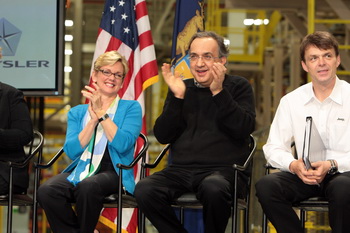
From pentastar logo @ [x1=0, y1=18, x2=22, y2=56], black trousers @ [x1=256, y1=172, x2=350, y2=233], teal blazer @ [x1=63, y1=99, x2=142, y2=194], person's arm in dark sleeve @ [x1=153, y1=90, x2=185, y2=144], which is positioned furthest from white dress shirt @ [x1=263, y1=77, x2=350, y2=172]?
pentastar logo @ [x1=0, y1=18, x2=22, y2=56]

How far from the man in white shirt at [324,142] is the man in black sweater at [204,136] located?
216mm

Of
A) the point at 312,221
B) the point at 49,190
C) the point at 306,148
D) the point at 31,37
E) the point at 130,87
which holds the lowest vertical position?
the point at 312,221

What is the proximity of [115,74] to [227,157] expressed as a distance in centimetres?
89

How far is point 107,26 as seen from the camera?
210 inches

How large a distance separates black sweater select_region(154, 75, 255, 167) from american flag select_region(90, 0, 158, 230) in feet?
3.60

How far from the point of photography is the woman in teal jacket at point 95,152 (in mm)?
4020

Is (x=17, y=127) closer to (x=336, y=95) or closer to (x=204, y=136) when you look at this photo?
(x=204, y=136)

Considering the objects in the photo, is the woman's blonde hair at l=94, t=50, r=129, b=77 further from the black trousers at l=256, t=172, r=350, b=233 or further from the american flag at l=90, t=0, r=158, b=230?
the black trousers at l=256, t=172, r=350, b=233

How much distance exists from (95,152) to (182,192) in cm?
63

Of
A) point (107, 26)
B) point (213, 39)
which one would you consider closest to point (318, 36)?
point (213, 39)

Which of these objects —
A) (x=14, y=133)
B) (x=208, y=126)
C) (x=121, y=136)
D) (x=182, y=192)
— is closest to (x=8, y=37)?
(x=14, y=133)

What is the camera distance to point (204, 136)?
407 centimetres

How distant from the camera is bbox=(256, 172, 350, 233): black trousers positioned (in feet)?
11.5

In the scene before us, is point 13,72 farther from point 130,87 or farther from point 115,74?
point 115,74
